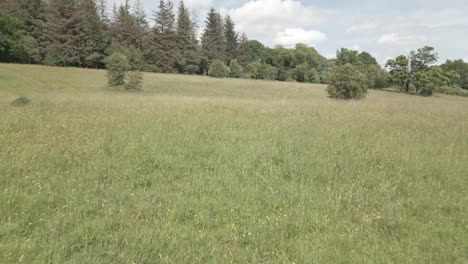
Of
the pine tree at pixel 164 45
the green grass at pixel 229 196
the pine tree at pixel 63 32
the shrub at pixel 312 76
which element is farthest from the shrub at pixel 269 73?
the green grass at pixel 229 196

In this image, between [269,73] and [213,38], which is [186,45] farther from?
[269,73]

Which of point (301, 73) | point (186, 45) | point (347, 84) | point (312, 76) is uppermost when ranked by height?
point (186, 45)

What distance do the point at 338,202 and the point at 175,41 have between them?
194 ft

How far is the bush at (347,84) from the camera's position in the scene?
23.2m

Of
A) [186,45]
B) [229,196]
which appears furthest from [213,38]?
[229,196]

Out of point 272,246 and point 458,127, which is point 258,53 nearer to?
point 458,127

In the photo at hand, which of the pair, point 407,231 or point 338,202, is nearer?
point 407,231

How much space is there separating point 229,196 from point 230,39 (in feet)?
238

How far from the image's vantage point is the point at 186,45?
193 ft

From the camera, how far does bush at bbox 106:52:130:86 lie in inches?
1099

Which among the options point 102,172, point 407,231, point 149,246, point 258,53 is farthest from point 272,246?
point 258,53

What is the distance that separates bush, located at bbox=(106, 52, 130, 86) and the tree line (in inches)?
402

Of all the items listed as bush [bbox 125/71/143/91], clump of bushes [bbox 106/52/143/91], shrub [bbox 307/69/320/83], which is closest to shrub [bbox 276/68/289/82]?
shrub [bbox 307/69/320/83]

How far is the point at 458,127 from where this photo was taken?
8.79 metres
